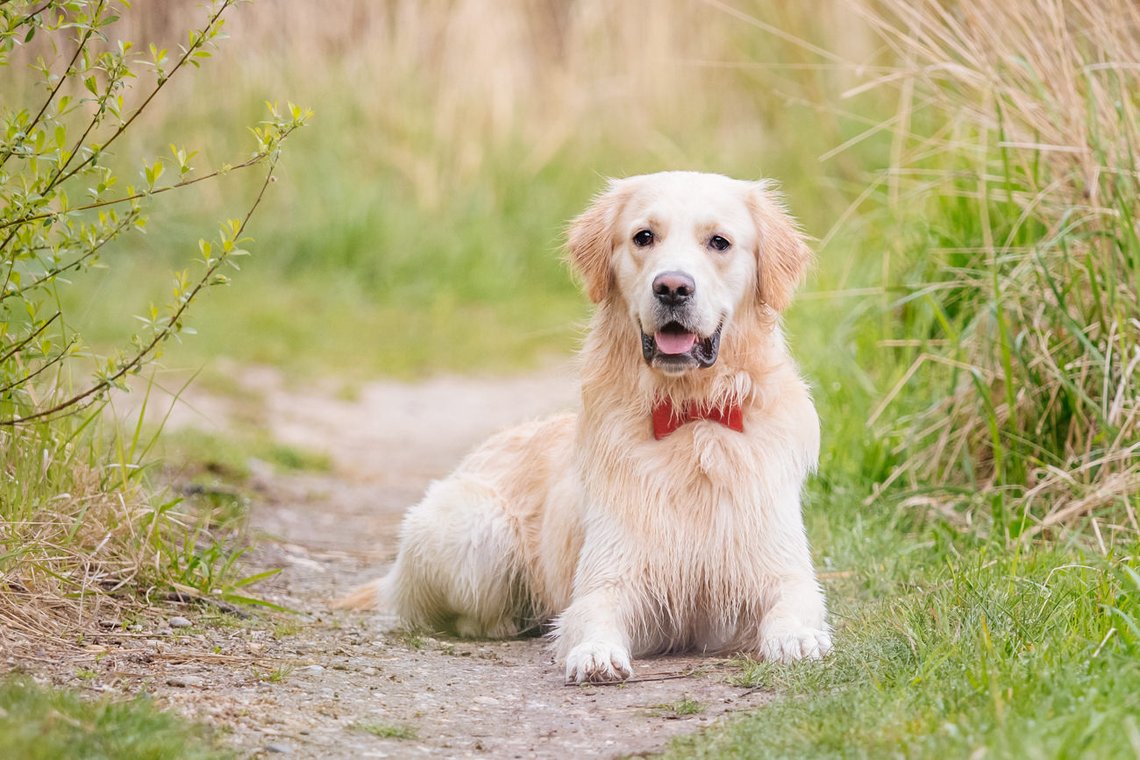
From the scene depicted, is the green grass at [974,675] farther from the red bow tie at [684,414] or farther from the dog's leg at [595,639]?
the red bow tie at [684,414]

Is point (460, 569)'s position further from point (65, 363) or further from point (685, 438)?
point (65, 363)

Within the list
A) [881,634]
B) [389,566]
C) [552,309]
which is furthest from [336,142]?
[881,634]

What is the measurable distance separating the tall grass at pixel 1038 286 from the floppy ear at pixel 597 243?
4.96 feet

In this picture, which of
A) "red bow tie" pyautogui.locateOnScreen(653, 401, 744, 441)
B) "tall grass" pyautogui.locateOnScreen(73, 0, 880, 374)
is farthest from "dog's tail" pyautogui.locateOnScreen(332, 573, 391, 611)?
"tall grass" pyautogui.locateOnScreen(73, 0, 880, 374)

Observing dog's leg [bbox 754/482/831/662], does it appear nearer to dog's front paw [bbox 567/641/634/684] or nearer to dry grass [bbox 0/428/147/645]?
dog's front paw [bbox 567/641/634/684]

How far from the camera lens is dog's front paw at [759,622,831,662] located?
3.59m

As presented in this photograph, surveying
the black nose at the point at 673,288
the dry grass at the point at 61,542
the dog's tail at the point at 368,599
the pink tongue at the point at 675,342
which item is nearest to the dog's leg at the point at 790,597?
the pink tongue at the point at 675,342

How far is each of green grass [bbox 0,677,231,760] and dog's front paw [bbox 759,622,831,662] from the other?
1.49 meters

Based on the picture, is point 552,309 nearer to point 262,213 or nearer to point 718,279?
point 262,213

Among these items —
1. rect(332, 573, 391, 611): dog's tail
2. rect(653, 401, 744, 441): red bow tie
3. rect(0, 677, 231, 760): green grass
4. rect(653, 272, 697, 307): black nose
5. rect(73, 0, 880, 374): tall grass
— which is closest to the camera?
rect(0, 677, 231, 760): green grass

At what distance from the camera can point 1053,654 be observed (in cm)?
307

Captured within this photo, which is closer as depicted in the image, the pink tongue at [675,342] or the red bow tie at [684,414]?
the pink tongue at [675,342]

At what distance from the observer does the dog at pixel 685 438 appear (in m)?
3.91

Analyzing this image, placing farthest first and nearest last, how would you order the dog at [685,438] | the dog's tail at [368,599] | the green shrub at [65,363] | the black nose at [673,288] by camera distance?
1. the dog's tail at [368,599]
2. the dog at [685,438]
3. the black nose at [673,288]
4. the green shrub at [65,363]
